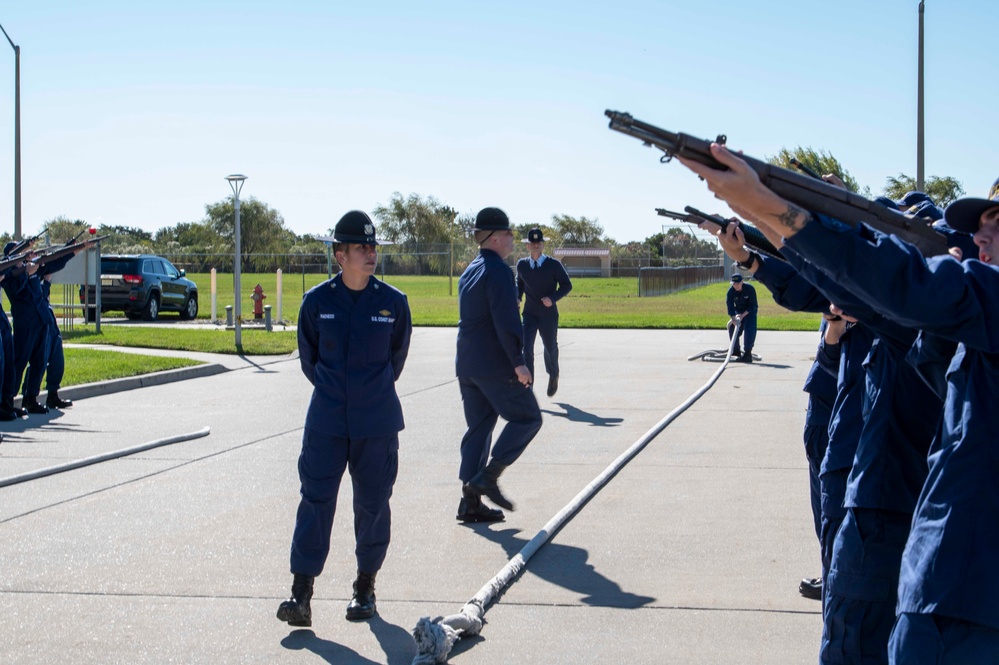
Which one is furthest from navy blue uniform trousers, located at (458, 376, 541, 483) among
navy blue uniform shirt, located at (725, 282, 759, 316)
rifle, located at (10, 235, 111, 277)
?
navy blue uniform shirt, located at (725, 282, 759, 316)

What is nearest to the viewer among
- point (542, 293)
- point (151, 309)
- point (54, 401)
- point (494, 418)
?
point (494, 418)

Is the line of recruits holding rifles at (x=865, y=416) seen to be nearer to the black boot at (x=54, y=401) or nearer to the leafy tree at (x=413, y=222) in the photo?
the black boot at (x=54, y=401)

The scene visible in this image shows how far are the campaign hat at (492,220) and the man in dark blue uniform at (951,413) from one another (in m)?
4.85

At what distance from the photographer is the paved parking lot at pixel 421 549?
16.5ft

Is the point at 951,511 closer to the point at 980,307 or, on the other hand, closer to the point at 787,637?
the point at 980,307

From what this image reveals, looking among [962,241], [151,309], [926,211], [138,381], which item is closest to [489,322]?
[926,211]

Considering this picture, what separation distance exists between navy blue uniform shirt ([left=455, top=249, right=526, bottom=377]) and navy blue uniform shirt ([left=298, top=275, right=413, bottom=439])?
1.73m

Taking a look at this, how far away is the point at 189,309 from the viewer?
33000mm

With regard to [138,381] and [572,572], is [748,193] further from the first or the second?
[138,381]

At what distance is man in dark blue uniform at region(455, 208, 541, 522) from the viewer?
7.40m

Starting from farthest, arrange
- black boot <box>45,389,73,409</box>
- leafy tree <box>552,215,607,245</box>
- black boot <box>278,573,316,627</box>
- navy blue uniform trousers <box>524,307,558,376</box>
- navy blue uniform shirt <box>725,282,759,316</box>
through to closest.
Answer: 1. leafy tree <box>552,215,607,245</box>
2. navy blue uniform shirt <box>725,282,759,316</box>
3. navy blue uniform trousers <box>524,307,558,376</box>
4. black boot <box>45,389,73,409</box>
5. black boot <box>278,573,316,627</box>

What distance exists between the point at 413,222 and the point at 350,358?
79.6 metres

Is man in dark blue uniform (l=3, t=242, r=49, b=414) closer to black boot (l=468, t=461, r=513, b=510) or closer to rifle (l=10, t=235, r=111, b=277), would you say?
rifle (l=10, t=235, r=111, b=277)

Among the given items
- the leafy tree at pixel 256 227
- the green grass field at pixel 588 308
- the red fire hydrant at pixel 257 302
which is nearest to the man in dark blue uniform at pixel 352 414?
the green grass field at pixel 588 308
